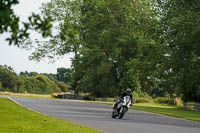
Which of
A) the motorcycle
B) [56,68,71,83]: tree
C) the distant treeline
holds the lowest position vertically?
the motorcycle

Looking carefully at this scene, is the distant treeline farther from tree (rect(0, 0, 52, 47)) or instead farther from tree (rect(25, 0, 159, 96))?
tree (rect(0, 0, 52, 47))

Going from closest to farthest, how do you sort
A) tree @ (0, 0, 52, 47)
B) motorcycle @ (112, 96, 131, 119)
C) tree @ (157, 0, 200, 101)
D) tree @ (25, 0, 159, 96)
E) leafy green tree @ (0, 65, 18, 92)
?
tree @ (0, 0, 52, 47) → motorcycle @ (112, 96, 131, 119) → tree @ (157, 0, 200, 101) → tree @ (25, 0, 159, 96) → leafy green tree @ (0, 65, 18, 92)

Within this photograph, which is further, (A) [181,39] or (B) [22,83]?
(B) [22,83]

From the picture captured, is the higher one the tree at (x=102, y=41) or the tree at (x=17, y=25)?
the tree at (x=102, y=41)

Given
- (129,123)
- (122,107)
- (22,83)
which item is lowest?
(129,123)

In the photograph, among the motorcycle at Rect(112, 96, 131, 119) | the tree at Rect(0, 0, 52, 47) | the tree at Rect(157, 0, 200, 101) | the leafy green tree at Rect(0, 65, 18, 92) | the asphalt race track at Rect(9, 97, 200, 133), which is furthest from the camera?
the leafy green tree at Rect(0, 65, 18, 92)

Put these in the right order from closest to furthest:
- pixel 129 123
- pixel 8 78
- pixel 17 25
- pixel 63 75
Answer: pixel 17 25
pixel 129 123
pixel 8 78
pixel 63 75

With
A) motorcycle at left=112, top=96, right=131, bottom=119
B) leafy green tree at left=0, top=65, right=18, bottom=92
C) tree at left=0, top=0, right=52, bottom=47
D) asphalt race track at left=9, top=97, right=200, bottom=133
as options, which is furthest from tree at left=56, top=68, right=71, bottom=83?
tree at left=0, top=0, right=52, bottom=47

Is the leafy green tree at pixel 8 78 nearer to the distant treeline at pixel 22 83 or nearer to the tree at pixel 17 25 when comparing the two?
the distant treeline at pixel 22 83

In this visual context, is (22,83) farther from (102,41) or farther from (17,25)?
(17,25)

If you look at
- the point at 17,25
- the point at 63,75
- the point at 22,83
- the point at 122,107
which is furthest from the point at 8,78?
the point at 17,25

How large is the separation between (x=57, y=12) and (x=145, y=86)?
16797 millimetres

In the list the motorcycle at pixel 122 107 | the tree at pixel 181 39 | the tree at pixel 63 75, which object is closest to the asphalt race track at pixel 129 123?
the motorcycle at pixel 122 107

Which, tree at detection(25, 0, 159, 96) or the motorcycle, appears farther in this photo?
tree at detection(25, 0, 159, 96)
